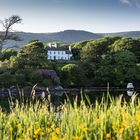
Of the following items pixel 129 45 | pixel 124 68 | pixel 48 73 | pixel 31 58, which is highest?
pixel 31 58

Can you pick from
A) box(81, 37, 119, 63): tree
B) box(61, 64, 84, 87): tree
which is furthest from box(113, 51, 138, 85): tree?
box(61, 64, 84, 87): tree

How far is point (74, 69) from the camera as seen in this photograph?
7231cm

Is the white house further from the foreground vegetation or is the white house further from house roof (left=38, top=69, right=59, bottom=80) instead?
the foreground vegetation

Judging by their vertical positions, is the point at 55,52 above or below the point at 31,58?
below

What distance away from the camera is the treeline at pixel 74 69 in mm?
65750

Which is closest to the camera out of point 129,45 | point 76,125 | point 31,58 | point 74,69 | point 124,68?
point 76,125

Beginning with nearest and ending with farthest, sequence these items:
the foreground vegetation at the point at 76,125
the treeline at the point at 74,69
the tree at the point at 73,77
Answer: the foreground vegetation at the point at 76,125 → the treeline at the point at 74,69 → the tree at the point at 73,77

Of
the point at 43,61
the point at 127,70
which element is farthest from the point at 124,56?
the point at 43,61

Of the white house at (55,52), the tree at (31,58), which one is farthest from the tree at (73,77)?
the white house at (55,52)

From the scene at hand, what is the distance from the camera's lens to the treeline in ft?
216

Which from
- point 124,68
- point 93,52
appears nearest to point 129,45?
point 93,52

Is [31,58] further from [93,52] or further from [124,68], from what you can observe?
[93,52]

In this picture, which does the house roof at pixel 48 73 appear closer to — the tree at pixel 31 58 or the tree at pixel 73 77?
the tree at pixel 31 58

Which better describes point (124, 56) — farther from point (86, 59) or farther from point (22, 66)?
point (22, 66)
